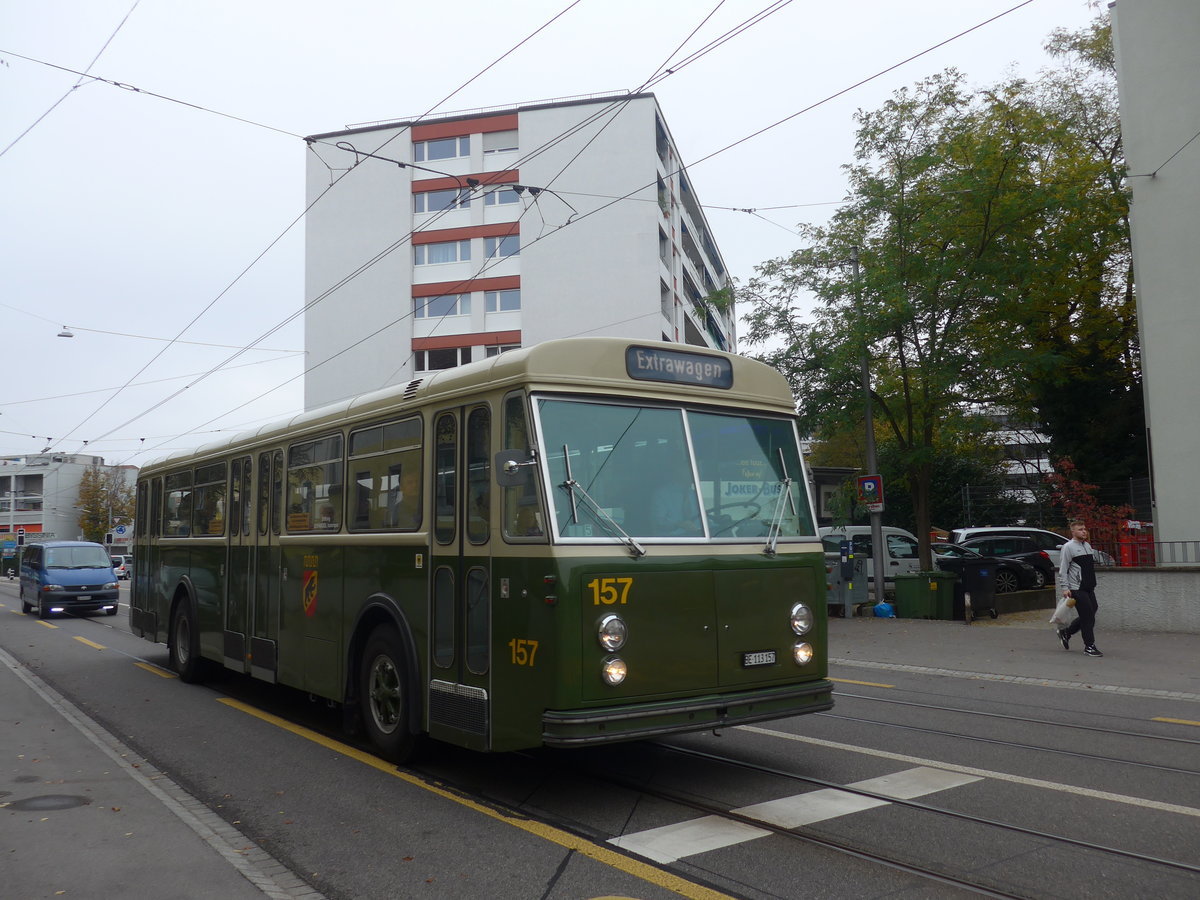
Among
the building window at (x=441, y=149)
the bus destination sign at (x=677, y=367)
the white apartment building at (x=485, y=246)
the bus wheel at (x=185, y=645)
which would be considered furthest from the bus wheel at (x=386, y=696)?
the building window at (x=441, y=149)

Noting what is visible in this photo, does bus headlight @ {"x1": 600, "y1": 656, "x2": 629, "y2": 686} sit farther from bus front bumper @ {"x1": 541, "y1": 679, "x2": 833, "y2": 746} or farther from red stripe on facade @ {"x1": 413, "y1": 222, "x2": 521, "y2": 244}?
red stripe on facade @ {"x1": 413, "y1": 222, "x2": 521, "y2": 244}

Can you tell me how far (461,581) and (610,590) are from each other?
1.18 metres

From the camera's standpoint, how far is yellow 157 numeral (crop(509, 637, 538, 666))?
6133 mm

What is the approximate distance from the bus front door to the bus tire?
6391 millimetres

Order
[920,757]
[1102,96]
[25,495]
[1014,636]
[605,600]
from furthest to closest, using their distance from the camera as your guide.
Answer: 1. [25,495]
2. [1102,96]
3. [1014,636]
4. [920,757]
5. [605,600]

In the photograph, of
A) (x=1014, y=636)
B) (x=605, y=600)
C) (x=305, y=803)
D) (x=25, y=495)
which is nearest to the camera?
(x=605, y=600)

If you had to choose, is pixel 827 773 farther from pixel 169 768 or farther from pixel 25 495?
pixel 25 495

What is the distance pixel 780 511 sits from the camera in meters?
7.24

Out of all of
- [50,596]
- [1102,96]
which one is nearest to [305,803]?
[50,596]

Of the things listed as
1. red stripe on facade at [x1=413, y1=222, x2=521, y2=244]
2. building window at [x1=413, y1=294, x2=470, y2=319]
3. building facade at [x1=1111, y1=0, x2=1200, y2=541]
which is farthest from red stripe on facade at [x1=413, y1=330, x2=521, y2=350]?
building facade at [x1=1111, y1=0, x2=1200, y2=541]

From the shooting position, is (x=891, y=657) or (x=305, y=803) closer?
(x=305, y=803)

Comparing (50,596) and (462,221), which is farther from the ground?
(462,221)

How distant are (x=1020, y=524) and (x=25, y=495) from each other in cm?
10935

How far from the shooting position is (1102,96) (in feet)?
107
